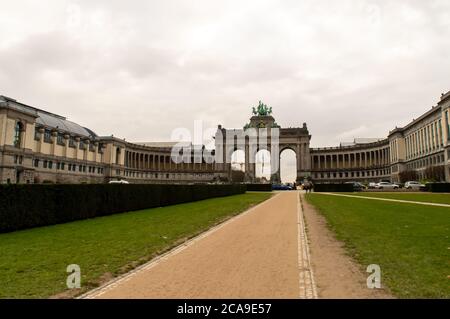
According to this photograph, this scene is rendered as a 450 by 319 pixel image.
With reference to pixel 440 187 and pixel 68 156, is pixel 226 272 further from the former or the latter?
pixel 68 156

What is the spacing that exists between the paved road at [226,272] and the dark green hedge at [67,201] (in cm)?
929

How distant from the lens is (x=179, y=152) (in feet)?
469

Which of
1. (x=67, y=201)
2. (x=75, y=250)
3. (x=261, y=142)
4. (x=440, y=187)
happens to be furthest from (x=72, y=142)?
(x=75, y=250)

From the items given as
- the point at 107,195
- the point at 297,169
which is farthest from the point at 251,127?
the point at 107,195

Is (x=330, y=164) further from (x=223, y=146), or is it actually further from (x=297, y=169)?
(x=223, y=146)

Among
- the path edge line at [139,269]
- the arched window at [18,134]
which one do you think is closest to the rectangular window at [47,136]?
the arched window at [18,134]

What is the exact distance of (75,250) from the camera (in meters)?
11.5

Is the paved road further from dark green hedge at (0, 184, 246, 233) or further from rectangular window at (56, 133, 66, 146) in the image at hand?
rectangular window at (56, 133, 66, 146)

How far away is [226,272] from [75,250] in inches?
223

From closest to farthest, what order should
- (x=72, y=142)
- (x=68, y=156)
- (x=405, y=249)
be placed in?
(x=405, y=249) < (x=68, y=156) < (x=72, y=142)

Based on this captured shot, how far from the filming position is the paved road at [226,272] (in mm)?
7094

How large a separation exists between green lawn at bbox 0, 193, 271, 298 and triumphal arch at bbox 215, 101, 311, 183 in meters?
115

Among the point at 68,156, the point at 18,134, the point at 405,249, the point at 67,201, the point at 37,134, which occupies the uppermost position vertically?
the point at 37,134

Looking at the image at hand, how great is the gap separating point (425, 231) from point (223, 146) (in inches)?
5014
